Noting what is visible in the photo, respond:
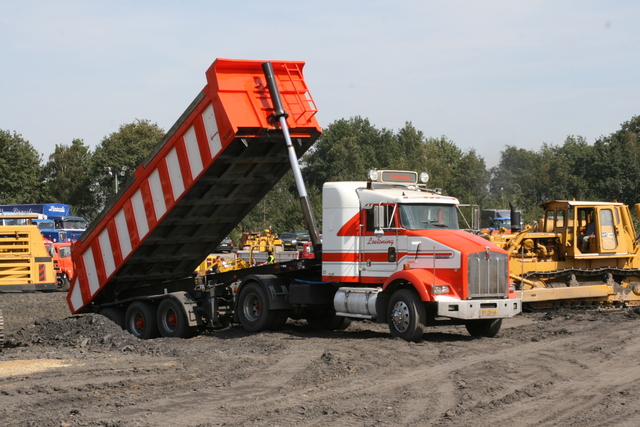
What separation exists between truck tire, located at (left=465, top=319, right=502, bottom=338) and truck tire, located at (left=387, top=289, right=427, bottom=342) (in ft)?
5.09

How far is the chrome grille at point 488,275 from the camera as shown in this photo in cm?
1398

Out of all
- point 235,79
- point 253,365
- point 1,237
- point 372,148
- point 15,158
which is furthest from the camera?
point 372,148

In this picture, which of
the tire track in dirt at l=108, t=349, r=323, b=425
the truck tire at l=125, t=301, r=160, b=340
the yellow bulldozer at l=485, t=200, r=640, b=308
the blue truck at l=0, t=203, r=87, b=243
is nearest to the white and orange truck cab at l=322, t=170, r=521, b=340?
the tire track in dirt at l=108, t=349, r=323, b=425

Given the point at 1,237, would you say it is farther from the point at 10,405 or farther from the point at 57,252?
the point at 57,252

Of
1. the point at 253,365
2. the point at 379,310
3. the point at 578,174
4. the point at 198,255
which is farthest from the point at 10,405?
the point at 578,174

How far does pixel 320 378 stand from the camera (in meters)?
10.4

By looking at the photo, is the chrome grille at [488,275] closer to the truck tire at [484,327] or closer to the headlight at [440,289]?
the headlight at [440,289]

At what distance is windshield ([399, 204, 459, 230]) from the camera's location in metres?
14.6

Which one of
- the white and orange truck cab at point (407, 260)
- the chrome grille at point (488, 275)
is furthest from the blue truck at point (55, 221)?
the chrome grille at point (488, 275)

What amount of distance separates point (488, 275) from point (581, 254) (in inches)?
294

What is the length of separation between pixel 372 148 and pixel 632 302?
82.4m

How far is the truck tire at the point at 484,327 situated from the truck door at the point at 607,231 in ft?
23.2

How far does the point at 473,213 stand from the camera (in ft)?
49.4

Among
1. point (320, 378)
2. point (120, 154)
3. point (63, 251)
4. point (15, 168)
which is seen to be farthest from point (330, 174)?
point (320, 378)
